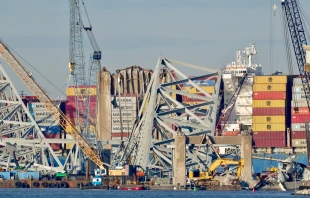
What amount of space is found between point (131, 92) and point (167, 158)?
35726 millimetres

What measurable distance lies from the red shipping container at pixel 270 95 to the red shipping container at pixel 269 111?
1455 millimetres

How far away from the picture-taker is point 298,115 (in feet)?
577

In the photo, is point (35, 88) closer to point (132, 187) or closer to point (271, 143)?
point (132, 187)

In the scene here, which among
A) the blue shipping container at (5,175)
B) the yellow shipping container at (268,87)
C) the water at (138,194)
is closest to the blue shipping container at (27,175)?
the blue shipping container at (5,175)

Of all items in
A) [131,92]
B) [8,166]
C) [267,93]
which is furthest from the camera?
[267,93]

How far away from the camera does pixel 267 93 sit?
181 m

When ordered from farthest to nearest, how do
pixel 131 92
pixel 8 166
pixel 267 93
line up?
pixel 267 93
pixel 131 92
pixel 8 166

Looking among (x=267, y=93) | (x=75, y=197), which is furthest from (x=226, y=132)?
A: (x=75, y=197)

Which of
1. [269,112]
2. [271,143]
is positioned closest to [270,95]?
[269,112]

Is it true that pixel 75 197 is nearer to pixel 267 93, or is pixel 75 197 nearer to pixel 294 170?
pixel 294 170

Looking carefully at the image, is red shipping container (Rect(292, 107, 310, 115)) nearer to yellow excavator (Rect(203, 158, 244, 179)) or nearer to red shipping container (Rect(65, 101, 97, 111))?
red shipping container (Rect(65, 101, 97, 111))

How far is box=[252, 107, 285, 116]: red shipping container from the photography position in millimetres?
178375

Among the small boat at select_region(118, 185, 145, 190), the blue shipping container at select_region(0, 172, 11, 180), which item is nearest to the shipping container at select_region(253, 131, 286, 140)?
the blue shipping container at select_region(0, 172, 11, 180)

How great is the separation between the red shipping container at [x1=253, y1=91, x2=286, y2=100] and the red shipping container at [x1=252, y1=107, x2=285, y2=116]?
145 cm
